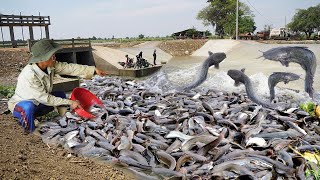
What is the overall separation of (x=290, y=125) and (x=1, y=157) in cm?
563

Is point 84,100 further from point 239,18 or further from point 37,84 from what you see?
point 239,18

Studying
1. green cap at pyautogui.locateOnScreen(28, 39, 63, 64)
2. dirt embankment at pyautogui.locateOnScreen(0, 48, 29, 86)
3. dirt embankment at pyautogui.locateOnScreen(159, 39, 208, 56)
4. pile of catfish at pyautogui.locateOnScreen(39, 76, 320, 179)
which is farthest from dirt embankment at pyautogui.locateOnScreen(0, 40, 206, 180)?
dirt embankment at pyautogui.locateOnScreen(159, 39, 208, 56)

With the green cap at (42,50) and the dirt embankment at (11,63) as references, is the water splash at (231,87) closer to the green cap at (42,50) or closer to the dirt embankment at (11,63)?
the green cap at (42,50)

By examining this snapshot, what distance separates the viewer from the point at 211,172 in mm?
4812

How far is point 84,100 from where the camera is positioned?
718cm

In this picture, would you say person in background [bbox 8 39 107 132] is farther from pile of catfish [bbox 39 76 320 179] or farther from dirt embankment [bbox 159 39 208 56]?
dirt embankment [bbox 159 39 208 56]

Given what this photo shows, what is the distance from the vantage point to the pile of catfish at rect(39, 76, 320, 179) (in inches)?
194

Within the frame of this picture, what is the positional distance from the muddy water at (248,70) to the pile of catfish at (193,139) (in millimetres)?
4479

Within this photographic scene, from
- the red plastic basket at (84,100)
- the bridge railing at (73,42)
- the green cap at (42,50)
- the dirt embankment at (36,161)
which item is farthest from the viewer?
the bridge railing at (73,42)

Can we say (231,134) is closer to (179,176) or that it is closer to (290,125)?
(290,125)

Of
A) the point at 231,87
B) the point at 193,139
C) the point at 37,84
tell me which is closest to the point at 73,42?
the point at 231,87

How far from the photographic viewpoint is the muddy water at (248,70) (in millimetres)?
14452

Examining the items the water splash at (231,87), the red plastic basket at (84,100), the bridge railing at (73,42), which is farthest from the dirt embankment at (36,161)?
the bridge railing at (73,42)

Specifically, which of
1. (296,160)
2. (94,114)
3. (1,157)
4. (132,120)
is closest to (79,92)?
(94,114)
